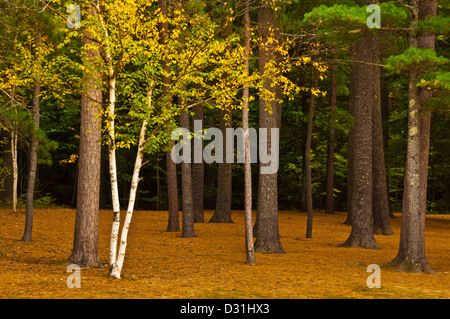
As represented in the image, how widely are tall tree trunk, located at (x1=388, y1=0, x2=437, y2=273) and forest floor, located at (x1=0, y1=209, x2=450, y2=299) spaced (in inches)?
19.9

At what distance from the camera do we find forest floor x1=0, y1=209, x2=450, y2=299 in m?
8.60

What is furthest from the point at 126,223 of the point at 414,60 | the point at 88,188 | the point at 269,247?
the point at 414,60

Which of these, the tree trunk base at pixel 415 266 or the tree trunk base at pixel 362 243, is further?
the tree trunk base at pixel 362 243

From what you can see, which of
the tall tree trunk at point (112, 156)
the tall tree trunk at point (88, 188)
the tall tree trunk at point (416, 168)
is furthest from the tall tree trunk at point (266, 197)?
the tall tree trunk at point (112, 156)

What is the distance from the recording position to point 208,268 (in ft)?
38.3

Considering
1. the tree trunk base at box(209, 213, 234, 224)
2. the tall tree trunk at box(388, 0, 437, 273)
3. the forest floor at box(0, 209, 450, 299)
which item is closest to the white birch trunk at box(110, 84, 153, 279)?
the forest floor at box(0, 209, 450, 299)

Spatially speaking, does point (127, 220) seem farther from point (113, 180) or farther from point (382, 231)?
point (382, 231)

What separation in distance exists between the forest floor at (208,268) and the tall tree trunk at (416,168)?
19.9 inches

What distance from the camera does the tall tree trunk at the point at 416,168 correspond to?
37.7ft

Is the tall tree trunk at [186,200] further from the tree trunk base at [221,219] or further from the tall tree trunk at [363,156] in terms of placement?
the tall tree trunk at [363,156]

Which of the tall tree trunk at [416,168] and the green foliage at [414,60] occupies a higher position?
the green foliage at [414,60]

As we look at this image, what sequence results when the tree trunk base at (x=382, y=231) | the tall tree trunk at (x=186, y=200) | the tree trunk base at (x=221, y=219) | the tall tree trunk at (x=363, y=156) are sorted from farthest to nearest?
the tree trunk base at (x=221, y=219)
the tree trunk base at (x=382, y=231)
the tall tree trunk at (x=186, y=200)
the tall tree trunk at (x=363, y=156)
